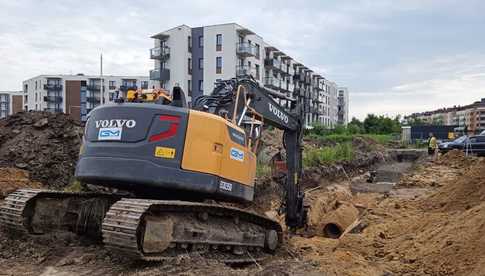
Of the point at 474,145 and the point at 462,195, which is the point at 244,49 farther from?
the point at 462,195

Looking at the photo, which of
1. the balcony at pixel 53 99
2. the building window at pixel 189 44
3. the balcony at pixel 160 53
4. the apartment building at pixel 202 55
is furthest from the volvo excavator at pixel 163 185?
the balcony at pixel 53 99

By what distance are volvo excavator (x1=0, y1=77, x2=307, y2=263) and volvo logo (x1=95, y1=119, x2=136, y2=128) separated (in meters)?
0.01

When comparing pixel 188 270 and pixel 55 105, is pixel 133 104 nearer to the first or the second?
pixel 188 270

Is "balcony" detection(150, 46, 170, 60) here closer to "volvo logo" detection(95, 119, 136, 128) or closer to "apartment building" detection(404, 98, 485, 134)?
"volvo logo" detection(95, 119, 136, 128)

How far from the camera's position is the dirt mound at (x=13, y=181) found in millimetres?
11421

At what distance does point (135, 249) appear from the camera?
18.0ft

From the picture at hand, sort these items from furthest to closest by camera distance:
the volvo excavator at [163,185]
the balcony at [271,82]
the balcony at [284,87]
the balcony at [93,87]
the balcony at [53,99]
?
the balcony at [53,99]
the balcony at [93,87]
the balcony at [284,87]
the balcony at [271,82]
the volvo excavator at [163,185]

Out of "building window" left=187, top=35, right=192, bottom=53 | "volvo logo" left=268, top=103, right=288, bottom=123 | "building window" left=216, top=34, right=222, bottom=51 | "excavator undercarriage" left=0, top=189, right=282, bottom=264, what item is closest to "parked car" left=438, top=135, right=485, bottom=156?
"volvo logo" left=268, top=103, right=288, bottom=123

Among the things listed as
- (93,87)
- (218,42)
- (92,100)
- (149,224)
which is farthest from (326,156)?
(93,87)

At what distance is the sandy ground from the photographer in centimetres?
606

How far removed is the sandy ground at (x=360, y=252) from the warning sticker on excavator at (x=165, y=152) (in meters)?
1.22

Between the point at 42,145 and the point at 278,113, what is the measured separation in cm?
779

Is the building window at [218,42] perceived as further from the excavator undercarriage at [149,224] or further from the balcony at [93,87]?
the excavator undercarriage at [149,224]

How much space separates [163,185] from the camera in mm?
6148
